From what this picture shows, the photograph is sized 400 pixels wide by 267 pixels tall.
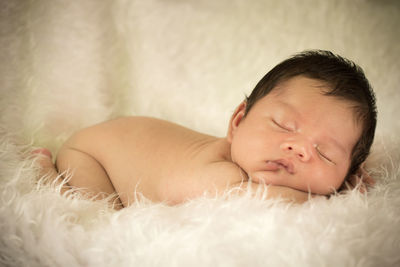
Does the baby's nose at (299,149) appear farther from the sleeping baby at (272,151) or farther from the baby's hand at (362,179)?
the baby's hand at (362,179)

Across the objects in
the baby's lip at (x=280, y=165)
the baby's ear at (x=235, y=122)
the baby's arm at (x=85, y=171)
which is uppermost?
the baby's ear at (x=235, y=122)

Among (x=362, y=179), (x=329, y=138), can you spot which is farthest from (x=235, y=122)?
(x=362, y=179)

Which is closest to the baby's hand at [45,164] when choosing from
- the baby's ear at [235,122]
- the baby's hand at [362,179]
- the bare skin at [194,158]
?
the bare skin at [194,158]

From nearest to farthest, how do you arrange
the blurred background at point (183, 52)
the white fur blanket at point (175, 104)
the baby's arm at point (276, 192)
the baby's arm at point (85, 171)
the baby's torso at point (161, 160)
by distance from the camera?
the white fur blanket at point (175, 104), the baby's arm at point (276, 192), the baby's torso at point (161, 160), the baby's arm at point (85, 171), the blurred background at point (183, 52)

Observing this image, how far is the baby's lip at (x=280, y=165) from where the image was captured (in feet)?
2.80

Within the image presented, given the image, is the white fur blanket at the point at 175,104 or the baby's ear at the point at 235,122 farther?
the baby's ear at the point at 235,122

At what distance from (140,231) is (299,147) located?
16.6 inches

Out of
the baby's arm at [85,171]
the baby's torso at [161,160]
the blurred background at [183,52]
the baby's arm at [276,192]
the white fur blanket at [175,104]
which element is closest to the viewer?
the white fur blanket at [175,104]

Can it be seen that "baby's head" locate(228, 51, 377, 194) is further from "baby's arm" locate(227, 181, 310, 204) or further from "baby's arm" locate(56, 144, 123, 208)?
"baby's arm" locate(56, 144, 123, 208)

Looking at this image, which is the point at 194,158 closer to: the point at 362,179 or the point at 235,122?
the point at 235,122

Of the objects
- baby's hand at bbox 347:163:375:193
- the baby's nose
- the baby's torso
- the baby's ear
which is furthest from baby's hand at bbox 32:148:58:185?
baby's hand at bbox 347:163:375:193

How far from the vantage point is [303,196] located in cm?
86

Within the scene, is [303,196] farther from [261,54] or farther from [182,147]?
[261,54]

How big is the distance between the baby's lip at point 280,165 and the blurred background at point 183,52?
0.68 meters
